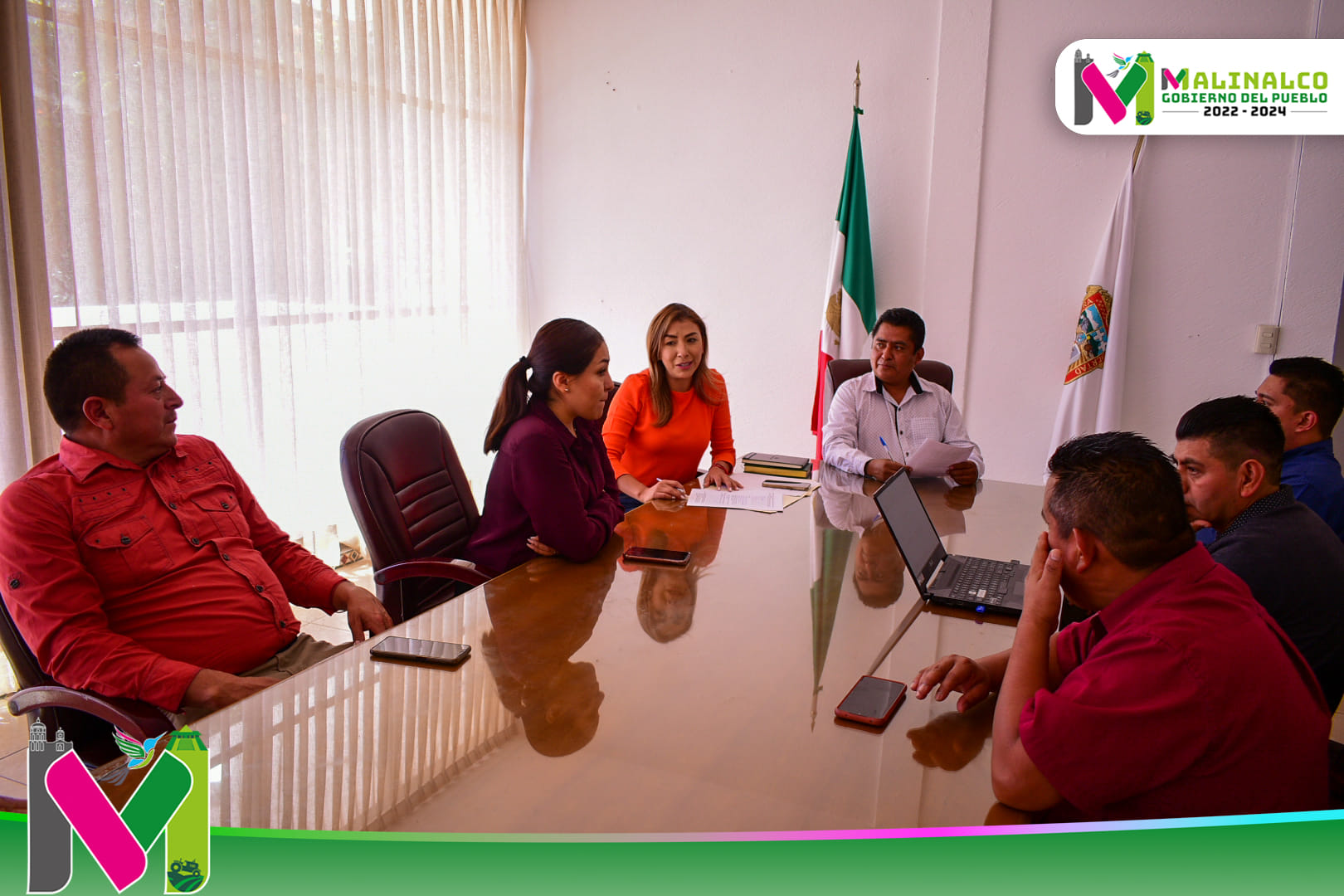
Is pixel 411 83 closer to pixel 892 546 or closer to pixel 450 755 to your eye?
pixel 892 546

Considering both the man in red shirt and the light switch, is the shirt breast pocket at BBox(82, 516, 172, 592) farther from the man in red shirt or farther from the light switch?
the light switch

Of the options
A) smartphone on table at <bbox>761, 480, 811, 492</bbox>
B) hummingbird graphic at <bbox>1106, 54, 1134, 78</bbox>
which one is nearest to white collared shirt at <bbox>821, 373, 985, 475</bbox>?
smartphone on table at <bbox>761, 480, 811, 492</bbox>

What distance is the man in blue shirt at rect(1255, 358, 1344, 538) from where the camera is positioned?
2.32 meters

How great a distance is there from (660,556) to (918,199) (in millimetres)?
2947

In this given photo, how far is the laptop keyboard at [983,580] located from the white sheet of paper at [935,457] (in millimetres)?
843

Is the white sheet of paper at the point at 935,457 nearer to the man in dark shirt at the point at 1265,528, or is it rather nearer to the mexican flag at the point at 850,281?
the man in dark shirt at the point at 1265,528

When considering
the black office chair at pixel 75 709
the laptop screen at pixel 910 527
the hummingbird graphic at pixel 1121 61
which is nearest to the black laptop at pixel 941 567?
the laptop screen at pixel 910 527

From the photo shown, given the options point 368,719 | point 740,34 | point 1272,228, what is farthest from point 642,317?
point 368,719

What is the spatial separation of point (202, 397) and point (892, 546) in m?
2.69

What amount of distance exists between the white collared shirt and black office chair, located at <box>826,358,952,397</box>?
160mm

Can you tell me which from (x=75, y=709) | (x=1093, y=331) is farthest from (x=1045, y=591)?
(x=1093, y=331)

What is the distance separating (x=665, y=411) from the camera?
3.30m

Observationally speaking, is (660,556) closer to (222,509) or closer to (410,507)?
(410,507)

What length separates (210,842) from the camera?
1141mm
